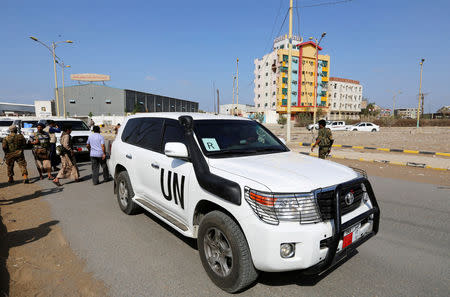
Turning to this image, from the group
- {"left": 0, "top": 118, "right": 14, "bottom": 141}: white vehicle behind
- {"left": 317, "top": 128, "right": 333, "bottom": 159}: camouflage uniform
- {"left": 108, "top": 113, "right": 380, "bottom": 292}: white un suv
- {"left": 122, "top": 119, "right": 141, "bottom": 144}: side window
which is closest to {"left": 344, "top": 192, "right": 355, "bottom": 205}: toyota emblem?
{"left": 108, "top": 113, "right": 380, "bottom": 292}: white un suv

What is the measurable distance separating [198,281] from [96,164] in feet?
18.3

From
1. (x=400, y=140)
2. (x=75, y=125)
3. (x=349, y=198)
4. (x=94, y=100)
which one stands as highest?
(x=94, y=100)

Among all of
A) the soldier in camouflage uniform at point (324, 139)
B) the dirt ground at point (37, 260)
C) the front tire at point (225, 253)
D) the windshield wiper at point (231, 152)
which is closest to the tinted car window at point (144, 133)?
the windshield wiper at point (231, 152)

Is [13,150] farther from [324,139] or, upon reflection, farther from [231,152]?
[324,139]

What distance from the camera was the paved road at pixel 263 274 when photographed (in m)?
2.85

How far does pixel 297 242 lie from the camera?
2371 millimetres

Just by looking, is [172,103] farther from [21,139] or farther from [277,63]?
[21,139]

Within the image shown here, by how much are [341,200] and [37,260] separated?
3.67 m

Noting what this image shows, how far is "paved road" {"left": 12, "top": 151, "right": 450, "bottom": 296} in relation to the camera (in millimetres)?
2848

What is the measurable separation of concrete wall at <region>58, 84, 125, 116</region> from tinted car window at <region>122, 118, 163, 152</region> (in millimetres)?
73536

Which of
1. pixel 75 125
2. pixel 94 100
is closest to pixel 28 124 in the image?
pixel 75 125

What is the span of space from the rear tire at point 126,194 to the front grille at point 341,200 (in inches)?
130

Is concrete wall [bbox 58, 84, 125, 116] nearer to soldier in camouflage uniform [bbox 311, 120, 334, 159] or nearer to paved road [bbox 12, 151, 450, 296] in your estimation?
soldier in camouflage uniform [bbox 311, 120, 334, 159]

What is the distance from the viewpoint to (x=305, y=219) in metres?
2.44
